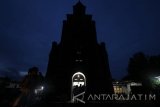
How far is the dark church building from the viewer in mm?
25484

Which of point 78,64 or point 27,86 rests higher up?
point 78,64

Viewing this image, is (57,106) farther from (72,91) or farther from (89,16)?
(89,16)

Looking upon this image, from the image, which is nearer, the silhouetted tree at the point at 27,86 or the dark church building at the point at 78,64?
the silhouetted tree at the point at 27,86

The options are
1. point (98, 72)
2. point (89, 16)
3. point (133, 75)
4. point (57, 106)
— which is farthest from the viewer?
point (133, 75)

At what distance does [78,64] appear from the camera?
27047 millimetres

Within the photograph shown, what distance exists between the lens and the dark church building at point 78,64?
25.5m

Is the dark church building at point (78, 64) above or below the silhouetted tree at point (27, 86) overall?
above

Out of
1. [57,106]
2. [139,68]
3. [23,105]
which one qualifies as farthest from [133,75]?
[23,105]

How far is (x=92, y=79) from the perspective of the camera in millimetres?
26141

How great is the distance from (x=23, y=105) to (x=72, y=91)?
15831 mm

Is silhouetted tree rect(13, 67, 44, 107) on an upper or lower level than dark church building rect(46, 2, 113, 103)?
lower

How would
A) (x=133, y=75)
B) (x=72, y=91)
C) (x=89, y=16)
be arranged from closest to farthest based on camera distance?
1. (x=72, y=91)
2. (x=89, y=16)
3. (x=133, y=75)

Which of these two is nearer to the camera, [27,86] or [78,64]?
[27,86]

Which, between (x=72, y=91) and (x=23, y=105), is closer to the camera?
(x=23, y=105)
